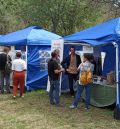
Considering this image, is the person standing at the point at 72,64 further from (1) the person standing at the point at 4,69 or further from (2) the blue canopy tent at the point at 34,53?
(1) the person standing at the point at 4,69

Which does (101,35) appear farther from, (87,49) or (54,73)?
(87,49)

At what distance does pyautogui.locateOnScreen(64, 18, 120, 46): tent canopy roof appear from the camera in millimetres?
10461

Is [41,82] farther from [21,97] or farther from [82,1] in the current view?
[82,1]

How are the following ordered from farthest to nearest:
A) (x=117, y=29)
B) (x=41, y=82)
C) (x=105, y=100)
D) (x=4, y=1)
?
(x=4, y=1), (x=41, y=82), (x=105, y=100), (x=117, y=29)

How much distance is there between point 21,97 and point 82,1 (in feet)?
55.2

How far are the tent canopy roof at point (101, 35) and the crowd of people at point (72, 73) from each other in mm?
576

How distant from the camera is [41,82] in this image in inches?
639

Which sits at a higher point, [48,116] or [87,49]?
[87,49]

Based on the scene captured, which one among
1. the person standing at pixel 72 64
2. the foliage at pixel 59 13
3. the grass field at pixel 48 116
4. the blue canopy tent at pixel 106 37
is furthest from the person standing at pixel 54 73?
the foliage at pixel 59 13

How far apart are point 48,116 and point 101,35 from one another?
8.88 ft

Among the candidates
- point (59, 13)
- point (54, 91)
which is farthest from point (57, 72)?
point (59, 13)

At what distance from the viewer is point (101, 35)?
11016 millimetres

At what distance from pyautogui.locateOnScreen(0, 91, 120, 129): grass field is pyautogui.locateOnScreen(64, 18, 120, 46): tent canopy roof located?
6.75 feet

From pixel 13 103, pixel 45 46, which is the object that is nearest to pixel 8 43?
pixel 45 46
